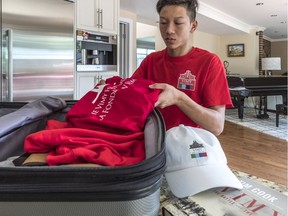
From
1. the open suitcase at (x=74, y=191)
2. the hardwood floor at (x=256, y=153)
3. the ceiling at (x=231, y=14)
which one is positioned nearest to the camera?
the open suitcase at (x=74, y=191)

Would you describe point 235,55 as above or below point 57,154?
above

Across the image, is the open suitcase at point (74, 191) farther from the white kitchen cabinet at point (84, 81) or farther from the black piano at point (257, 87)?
the black piano at point (257, 87)

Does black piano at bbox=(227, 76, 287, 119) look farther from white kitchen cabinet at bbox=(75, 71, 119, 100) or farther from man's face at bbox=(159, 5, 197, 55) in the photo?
man's face at bbox=(159, 5, 197, 55)

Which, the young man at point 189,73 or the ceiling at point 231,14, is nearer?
the young man at point 189,73

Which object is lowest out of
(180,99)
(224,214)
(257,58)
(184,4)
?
(224,214)

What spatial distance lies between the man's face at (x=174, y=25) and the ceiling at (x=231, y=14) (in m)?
3.59

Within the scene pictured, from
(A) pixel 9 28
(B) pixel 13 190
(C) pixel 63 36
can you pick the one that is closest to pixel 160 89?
(B) pixel 13 190

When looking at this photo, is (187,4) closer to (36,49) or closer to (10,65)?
(10,65)

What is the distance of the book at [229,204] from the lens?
1.72 ft

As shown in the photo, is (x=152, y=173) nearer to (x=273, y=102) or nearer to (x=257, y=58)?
(x=273, y=102)

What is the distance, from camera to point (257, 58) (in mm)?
8375

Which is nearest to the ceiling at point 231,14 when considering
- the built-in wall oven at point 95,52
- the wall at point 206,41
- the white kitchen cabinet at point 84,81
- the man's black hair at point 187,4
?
the wall at point 206,41

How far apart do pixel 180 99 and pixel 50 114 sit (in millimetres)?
369

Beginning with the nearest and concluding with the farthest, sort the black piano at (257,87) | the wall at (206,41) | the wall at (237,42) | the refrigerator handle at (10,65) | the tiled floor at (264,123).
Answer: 1. the refrigerator handle at (10,65)
2. the tiled floor at (264,123)
3. the black piano at (257,87)
4. the wall at (206,41)
5. the wall at (237,42)
